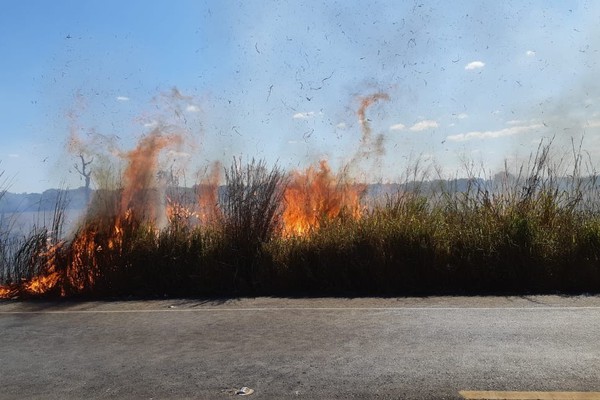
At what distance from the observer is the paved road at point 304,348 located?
518cm

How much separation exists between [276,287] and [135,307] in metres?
2.34

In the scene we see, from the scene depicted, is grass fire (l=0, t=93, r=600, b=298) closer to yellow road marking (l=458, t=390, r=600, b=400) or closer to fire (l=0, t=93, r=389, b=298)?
fire (l=0, t=93, r=389, b=298)

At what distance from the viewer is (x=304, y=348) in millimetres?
6309

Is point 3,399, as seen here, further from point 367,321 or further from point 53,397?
point 367,321

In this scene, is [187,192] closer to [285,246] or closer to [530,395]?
[285,246]

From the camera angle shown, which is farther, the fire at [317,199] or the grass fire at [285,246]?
the fire at [317,199]

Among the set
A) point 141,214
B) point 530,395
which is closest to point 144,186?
point 141,214

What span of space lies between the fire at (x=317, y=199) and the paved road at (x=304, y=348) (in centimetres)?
322

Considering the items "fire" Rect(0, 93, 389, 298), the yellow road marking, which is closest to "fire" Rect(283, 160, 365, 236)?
"fire" Rect(0, 93, 389, 298)

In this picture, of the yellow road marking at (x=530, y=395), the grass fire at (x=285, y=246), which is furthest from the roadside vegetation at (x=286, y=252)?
the yellow road marking at (x=530, y=395)

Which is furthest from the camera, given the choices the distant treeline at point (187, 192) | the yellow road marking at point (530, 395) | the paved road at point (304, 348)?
the distant treeline at point (187, 192)

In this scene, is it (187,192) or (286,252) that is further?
(187,192)

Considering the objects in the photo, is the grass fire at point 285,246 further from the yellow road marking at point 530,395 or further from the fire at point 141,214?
the yellow road marking at point 530,395

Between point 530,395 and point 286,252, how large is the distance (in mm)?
5825
